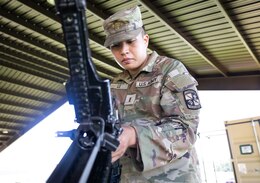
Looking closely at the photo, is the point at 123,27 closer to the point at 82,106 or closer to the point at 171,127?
the point at 171,127

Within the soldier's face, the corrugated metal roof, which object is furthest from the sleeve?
the corrugated metal roof

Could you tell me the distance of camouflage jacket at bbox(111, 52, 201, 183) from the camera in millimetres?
1062

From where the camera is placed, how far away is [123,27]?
134 cm

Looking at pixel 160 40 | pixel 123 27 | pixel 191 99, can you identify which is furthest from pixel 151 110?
pixel 160 40

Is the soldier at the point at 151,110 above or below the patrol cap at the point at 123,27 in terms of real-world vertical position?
below

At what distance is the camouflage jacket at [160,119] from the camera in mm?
1062

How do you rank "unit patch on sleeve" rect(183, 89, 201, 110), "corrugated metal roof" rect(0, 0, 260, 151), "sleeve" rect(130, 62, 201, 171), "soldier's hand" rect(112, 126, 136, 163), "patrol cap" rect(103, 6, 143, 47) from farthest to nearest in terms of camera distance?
"corrugated metal roof" rect(0, 0, 260, 151) → "patrol cap" rect(103, 6, 143, 47) → "unit patch on sleeve" rect(183, 89, 201, 110) → "sleeve" rect(130, 62, 201, 171) → "soldier's hand" rect(112, 126, 136, 163)

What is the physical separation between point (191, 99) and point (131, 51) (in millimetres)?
355

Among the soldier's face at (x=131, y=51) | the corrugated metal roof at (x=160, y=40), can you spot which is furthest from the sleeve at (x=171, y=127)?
the corrugated metal roof at (x=160, y=40)

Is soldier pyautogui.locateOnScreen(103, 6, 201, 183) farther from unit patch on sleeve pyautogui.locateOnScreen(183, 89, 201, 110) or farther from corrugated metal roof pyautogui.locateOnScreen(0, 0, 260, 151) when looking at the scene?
corrugated metal roof pyautogui.locateOnScreen(0, 0, 260, 151)

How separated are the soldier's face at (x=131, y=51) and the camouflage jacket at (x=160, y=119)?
54 millimetres

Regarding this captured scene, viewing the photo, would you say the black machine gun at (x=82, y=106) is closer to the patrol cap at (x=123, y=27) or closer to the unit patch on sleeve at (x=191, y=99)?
the unit patch on sleeve at (x=191, y=99)

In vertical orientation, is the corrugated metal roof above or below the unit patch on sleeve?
above

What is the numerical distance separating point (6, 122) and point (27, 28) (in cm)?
699
